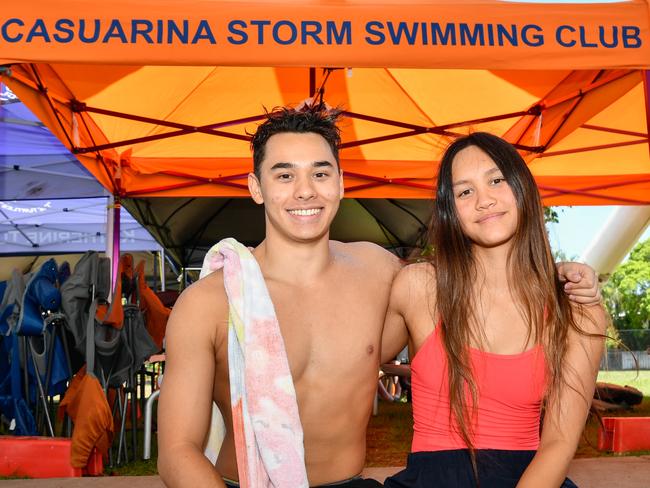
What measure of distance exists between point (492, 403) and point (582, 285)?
1.40ft

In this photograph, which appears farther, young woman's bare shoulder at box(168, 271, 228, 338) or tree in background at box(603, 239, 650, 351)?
tree in background at box(603, 239, 650, 351)

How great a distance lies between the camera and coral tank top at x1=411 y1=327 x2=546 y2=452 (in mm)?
2146

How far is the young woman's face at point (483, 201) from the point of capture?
225cm

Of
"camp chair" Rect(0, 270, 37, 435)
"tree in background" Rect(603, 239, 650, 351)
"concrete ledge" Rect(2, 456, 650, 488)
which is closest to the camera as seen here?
"concrete ledge" Rect(2, 456, 650, 488)

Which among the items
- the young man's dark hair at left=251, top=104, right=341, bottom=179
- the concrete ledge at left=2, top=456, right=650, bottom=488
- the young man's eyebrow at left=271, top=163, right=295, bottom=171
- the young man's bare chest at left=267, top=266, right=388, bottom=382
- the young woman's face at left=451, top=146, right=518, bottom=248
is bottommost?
the concrete ledge at left=2, top=456, right=650, bottom=488

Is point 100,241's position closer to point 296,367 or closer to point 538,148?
point 538,148

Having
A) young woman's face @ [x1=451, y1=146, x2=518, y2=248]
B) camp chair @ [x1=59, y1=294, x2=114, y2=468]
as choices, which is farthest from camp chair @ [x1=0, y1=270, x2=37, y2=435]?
young woman's face @ [x1=451, y1=146, x2=518, y2=248]

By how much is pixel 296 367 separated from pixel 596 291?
2.95ft

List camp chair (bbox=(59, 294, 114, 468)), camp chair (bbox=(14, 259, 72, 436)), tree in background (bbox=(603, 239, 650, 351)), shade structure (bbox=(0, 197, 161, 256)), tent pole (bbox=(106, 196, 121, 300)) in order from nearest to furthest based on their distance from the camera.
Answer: camp chair (bbox=(59, 294, 114, 468)), camp chair (bbox=(14, 259, 72, 436)), tent pole (bbox=(106, 196, 121, 300)), shade structure (bbox=(0, 197, 161, 256)), tree in background (bbox=(603, 239, 650, 351))

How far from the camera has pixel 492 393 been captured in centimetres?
216

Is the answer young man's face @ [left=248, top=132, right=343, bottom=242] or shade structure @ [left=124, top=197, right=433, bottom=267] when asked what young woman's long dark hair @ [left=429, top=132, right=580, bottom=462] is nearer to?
young man's face @ [left=248, top=132, right=343, bottom=242]

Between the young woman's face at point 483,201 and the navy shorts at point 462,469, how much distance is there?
60 centimetres

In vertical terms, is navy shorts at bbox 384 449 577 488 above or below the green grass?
above

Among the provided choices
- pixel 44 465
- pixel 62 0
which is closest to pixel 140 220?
pixel 44 465
